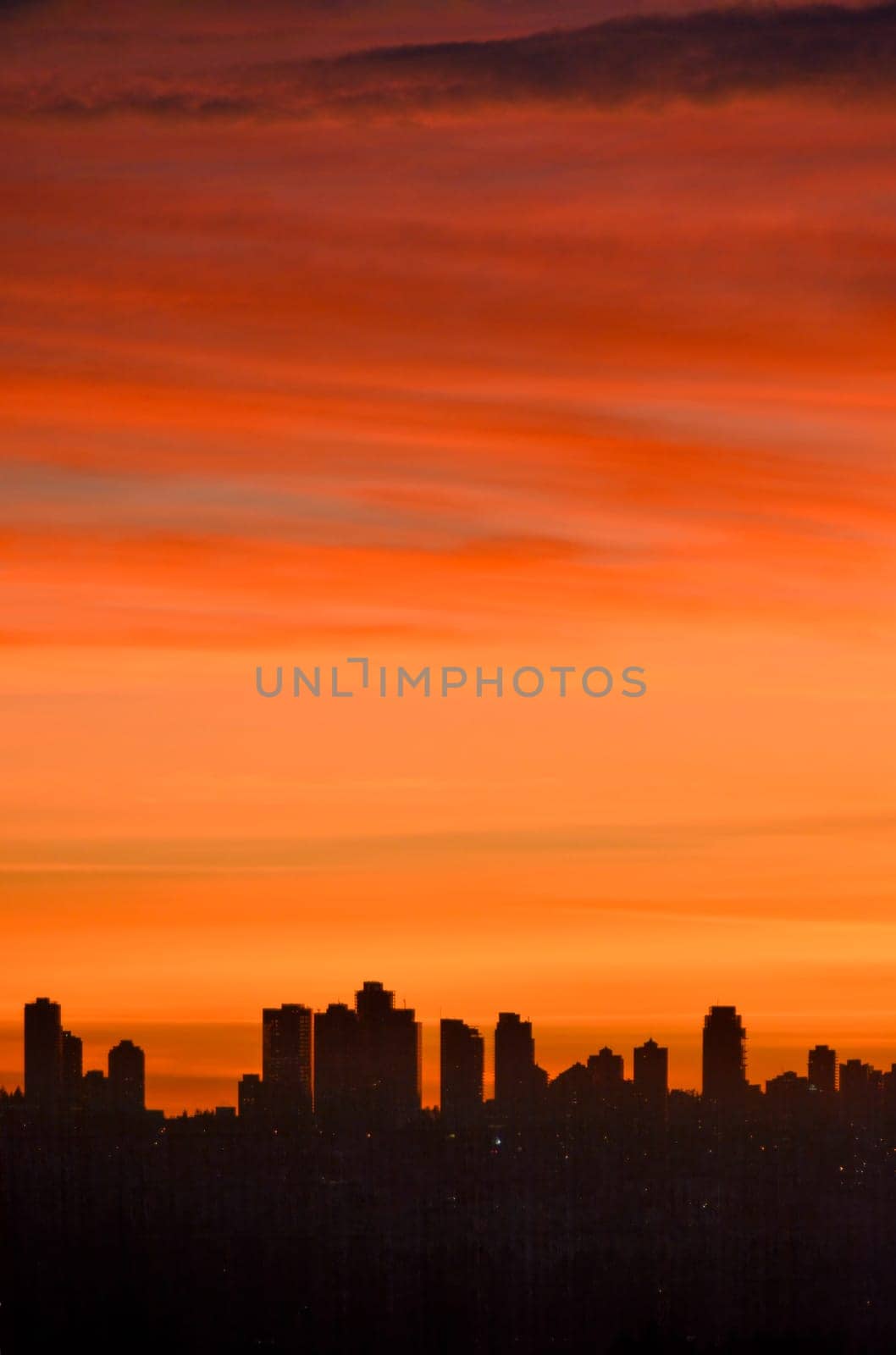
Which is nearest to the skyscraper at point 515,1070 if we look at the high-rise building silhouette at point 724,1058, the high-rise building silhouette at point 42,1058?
the high-rise building silhouette at point 724,1058

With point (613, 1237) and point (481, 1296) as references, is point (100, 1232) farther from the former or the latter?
point (613, 1237)

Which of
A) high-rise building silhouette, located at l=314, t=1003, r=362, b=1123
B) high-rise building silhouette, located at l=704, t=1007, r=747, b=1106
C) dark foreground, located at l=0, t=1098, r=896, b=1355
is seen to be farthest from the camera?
high-rise building silhouette, located at l=704, t=1007, r=747, b=1106

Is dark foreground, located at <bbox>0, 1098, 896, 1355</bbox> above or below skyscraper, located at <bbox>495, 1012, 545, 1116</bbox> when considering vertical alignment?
below

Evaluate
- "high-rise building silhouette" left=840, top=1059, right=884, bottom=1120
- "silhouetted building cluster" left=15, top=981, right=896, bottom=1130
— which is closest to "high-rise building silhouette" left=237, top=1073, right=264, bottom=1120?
"silhouetted building cluster" left=15, top=981, right=896, bottom=1130

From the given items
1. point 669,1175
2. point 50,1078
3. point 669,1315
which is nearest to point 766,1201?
point 669,1175

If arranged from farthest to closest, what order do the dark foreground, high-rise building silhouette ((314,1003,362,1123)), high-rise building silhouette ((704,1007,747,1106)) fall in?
high-rise building silhouette ((704,1007,747,1106)), high-rise building silhouette ((314,1003,362,1123)), the dark foreground

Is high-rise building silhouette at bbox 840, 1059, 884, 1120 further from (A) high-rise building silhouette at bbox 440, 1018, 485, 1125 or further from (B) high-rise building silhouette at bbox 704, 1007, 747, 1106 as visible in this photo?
(A) high-rise building silhouette at bbox 440, 1018, 485, 1125

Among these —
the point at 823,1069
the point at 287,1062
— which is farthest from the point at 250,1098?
the point at 823,1069
